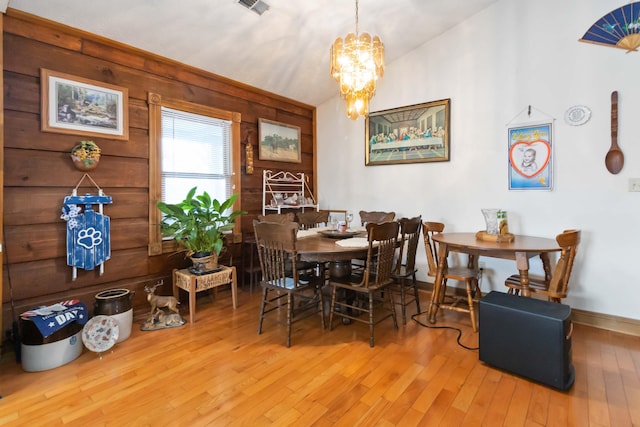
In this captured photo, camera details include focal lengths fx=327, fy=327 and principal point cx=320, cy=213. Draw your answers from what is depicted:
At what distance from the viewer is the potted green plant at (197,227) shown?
2.98m

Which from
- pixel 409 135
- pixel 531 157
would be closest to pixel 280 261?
pixel 409 135

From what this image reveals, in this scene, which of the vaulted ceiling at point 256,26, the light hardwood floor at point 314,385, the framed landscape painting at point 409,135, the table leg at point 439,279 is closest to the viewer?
the light hardwood floor at point 314,385

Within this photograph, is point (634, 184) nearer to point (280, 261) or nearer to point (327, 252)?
point (327, 252)

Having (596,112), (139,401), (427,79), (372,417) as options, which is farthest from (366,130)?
(139,401)

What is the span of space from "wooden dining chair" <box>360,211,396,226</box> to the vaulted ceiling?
180 cm

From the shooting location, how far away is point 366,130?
14.0 ft

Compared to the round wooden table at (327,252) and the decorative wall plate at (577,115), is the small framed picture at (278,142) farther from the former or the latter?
the decorative wall plate at (577,115)

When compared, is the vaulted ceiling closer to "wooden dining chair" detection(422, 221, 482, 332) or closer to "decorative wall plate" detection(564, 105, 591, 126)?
"decorative wall plate" detection(564, 105, 591, 126)

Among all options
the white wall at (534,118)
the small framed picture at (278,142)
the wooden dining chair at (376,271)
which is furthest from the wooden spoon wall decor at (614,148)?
the small framed picture at (278,142)

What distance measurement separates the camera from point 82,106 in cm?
266

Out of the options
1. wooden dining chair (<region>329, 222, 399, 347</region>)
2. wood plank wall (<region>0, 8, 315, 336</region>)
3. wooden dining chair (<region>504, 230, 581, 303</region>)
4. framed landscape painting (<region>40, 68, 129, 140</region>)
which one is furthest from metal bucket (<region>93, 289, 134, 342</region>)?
wooden dining chair (<region>504, 230, 581, 303</region>)

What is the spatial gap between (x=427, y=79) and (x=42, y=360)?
425 centimetres

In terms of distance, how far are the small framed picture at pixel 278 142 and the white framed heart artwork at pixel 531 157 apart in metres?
2.59

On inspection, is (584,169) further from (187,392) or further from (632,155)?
(187,392)
